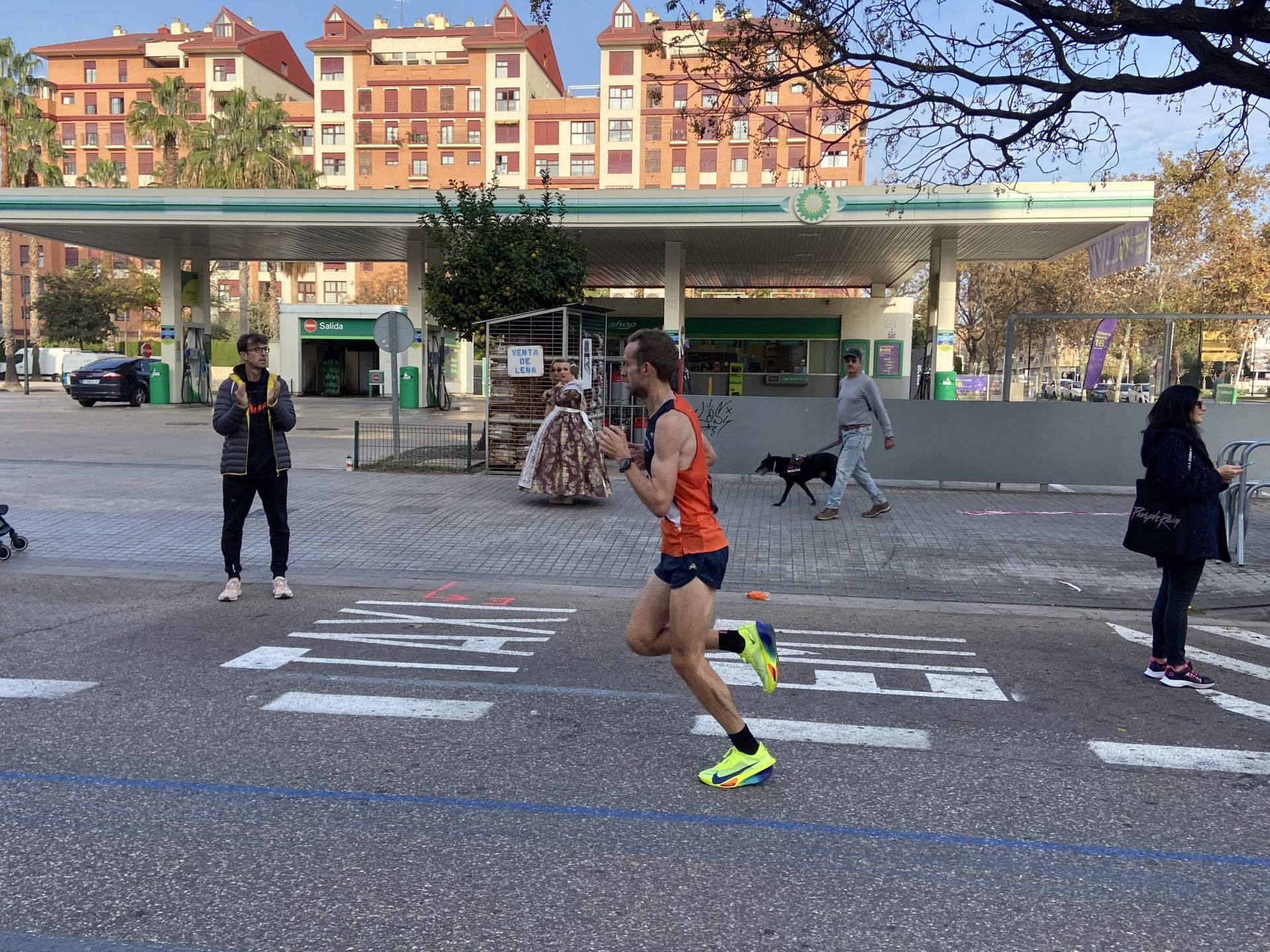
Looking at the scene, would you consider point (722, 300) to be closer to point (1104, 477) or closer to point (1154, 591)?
point (1104, 477)

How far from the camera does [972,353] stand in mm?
43344

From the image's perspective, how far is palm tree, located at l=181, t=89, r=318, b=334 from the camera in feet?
135

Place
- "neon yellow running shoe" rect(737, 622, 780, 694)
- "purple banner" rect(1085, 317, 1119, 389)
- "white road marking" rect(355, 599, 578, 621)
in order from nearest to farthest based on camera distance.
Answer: "neon yellow running shoe" rect(737, 622, 780, 694)
"white road marking" rect(355, 599, 578, 621)
"purple banner" rect(1085, 317, 1119, 389)

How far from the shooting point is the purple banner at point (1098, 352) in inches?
518

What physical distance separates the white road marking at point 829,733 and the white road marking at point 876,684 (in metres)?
0.49

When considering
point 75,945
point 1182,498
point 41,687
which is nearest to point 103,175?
point 41,687

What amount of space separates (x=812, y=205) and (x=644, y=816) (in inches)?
835

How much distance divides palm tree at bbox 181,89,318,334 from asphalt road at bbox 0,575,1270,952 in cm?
3936

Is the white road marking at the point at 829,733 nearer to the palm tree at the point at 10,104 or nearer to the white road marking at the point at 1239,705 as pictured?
the white road marking at the point at 1239,705

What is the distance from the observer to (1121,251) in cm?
2297

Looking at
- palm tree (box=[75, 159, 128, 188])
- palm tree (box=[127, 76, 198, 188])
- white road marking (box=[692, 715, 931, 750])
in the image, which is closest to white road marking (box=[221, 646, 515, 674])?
white road marking (box=[692, 715, 931, 750])

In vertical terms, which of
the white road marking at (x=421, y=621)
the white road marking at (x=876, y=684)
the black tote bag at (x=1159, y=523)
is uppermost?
the black tote bag at (x=1159, y=523)

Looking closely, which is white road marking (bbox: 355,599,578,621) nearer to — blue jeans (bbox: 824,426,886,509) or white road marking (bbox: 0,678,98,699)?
white road marking (bbox: 0,678,98,699)

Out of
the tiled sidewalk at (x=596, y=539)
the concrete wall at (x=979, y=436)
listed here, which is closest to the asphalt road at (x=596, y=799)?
the tiled sidewalk at (x=596, y=539)
